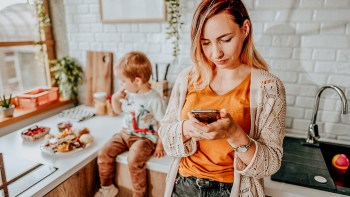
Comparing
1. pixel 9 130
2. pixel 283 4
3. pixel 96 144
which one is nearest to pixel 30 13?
pixel 9 130

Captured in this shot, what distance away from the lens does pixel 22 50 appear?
2.05 metres

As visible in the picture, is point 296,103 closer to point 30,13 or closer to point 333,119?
point 333,119

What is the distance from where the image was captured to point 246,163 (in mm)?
860

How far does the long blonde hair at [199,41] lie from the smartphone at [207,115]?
21cm

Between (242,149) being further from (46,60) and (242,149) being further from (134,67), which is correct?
(46,60)

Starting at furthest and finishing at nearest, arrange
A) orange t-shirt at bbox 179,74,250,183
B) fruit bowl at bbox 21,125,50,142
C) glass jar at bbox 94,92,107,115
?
glass jar at bbox 94,92,107,115 → fruit bowl at bbox 21,125,50,142 → orange t-shirt at bbox 179,74,250,183

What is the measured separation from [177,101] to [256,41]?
0.81 m

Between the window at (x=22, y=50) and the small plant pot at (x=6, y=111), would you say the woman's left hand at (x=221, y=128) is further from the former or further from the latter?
the window at (x=22, y=50)

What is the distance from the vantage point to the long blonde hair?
0.84 m

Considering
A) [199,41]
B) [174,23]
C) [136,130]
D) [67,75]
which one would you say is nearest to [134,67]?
[136,130]

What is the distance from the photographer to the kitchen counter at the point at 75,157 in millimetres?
1110

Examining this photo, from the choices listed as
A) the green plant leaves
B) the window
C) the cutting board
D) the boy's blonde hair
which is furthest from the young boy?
the window

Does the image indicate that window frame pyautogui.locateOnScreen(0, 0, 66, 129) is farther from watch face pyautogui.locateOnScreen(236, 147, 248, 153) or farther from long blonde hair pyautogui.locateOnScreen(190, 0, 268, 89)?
watch face pyautogui.locateOnScreen(236, 147, 248, 153)

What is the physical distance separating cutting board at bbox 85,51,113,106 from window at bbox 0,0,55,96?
0.35 m
